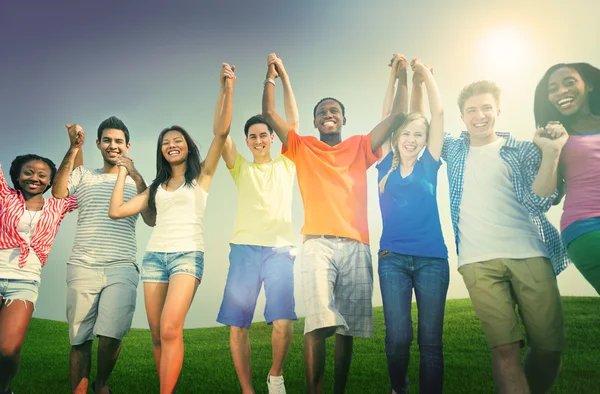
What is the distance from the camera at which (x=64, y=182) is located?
5.09 metres

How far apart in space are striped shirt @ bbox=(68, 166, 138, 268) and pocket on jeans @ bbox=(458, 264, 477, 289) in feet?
11.2

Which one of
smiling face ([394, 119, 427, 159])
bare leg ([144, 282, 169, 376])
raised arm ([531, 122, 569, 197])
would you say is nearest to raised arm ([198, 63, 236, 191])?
bare leg ([144, 282, 169, 376])

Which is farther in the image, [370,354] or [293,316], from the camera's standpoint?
[370,354]

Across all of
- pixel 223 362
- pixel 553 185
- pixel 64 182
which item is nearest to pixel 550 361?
pixel 553 185

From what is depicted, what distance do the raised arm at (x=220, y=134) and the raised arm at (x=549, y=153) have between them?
2926mm

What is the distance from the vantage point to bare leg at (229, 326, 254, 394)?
441cm

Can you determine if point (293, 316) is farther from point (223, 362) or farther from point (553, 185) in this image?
point (223, 362)

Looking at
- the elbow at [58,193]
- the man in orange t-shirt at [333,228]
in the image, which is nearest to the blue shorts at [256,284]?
the man in orange t-shirt at [333,228]

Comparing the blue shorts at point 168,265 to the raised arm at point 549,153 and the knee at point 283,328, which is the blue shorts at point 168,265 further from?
the raised arm at point 549,153

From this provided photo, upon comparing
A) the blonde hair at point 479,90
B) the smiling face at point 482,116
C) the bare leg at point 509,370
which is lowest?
the bare leg at point 509,370

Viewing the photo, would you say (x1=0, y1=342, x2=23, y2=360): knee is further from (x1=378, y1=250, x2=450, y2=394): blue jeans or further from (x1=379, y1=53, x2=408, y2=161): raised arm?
(x1=379, y1=53, x2=408, y2=161): raised arm

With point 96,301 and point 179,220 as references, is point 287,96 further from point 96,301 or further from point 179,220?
point 96,301

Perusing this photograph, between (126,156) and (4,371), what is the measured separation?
251cm

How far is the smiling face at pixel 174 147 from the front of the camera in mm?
4762
